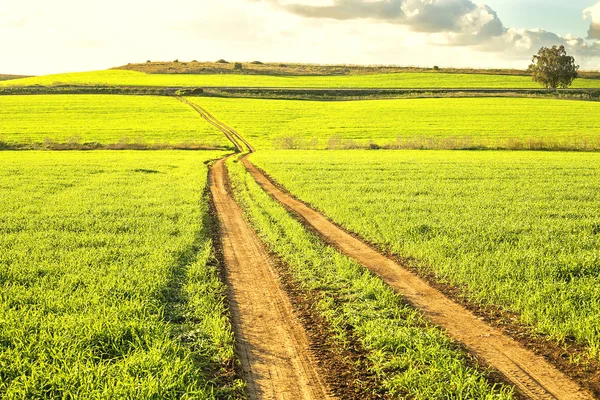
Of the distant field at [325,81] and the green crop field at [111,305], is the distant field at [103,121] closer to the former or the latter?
the distant field at [325,81]

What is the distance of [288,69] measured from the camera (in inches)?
5787

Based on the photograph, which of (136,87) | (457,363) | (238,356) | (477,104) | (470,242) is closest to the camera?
(457,363)

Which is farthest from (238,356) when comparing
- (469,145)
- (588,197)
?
(469,145)

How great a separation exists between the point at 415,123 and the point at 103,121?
137ft

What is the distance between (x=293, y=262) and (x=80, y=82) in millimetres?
107462

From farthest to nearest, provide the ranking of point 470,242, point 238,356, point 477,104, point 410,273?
1. point 477,104
2. point 470,242
3. point 410,273
4. point 238,356

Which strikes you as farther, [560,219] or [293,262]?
[560,219]

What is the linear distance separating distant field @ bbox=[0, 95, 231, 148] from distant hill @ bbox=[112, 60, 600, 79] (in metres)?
55.9

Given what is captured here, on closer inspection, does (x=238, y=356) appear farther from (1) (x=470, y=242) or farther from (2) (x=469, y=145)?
(2) (x=469, y=145)

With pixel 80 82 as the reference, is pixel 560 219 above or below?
below

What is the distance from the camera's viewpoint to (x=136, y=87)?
92.3 m

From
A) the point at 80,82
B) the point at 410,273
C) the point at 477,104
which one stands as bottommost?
the point at 410,273

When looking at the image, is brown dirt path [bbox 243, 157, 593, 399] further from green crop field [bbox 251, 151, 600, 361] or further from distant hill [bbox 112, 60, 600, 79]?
distant hill [bbox 112, 60, 600, 79]

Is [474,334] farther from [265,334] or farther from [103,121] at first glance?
[103,121]
